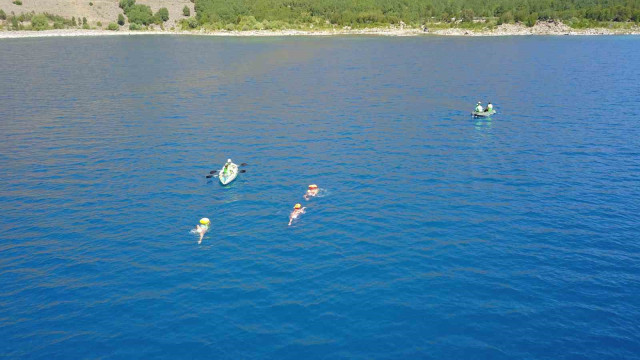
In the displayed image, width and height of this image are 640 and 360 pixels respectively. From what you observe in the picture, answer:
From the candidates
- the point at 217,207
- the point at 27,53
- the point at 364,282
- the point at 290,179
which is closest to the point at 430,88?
the point at 290,179

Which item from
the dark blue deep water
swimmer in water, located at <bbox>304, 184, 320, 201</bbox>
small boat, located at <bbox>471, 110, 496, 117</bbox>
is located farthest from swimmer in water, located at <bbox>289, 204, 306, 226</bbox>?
small boat, located at <bbox>471, 110, 496, 117</bbox>

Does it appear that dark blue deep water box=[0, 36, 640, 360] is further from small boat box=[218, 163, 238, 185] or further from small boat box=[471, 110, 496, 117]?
small boat box=[218, 163, 238, 185]

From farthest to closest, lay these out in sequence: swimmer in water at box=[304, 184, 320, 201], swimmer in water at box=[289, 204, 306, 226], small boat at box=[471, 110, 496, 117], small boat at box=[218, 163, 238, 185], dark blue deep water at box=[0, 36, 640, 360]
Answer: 1. small boat at box=[471, 110, 496, 117]
2. small boat at box=[218, 163, 238, 185]
3. swimmer in water at box=[304, 184, 320, 201]
4. swimmer in water at box=[289, 204, 306, 226]
5. dark blue deep water at box=[0, 36, 640, 360]

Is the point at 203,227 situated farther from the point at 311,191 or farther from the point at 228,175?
the point at 311,191

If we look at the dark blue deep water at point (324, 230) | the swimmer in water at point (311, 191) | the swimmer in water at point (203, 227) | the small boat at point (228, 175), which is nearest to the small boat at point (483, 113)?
the dark blue deep water at point (324, 230)

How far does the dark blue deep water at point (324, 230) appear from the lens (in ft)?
100

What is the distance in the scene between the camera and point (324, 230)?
4325 centimetres

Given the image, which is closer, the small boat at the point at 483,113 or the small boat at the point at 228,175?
the small boat at the point at 228,175

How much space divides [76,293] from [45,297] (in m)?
2.03

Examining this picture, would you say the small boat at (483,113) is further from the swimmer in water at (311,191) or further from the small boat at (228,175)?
Answer: the small boat at (228,175)

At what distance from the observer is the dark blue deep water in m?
30.5

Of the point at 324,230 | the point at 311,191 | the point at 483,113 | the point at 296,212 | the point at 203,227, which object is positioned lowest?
the point at 324,230

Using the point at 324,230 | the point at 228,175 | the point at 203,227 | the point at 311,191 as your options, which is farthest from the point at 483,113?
the point at 203,227

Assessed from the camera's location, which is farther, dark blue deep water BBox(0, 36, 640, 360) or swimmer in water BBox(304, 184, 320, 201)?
swimmer in water BBox(304, 184, 320, 201)
